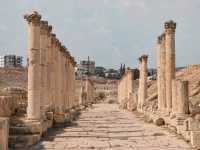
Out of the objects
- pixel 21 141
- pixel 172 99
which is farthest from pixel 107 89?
pixel 21 141

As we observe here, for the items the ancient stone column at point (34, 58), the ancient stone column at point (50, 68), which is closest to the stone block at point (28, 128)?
the ancient stone column at point (34, 58)

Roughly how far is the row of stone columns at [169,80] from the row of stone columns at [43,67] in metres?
5.88

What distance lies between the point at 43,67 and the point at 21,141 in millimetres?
6480

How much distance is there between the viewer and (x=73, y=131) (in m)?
18.8

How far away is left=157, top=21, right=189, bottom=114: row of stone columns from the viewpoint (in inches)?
741

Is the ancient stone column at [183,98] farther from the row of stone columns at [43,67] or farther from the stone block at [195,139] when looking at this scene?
the row of stone columns at [43,67]

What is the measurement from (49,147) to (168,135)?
525 centimetres

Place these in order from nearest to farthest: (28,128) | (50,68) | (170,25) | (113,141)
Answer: (113,141)
(28,128)
(170,25)
(50,68)

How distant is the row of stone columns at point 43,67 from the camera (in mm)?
17469

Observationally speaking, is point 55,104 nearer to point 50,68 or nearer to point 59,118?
point 59,118

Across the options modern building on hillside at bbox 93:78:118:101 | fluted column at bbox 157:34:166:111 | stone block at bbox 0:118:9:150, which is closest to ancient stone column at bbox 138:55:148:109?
fluted column at bbox 157:34:166:111

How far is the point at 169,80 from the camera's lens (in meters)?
22.2

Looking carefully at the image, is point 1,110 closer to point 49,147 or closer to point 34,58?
point 34,58

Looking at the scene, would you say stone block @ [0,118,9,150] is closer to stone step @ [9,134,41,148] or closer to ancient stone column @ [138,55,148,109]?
stone step @ [9,134,41,148]
